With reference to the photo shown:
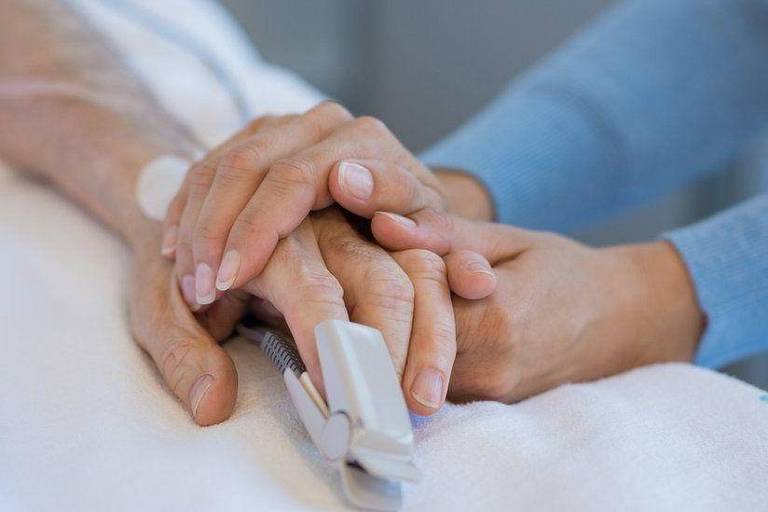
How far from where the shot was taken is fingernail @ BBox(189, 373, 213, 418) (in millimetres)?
526

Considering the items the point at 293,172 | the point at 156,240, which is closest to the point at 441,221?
the point at 293,172

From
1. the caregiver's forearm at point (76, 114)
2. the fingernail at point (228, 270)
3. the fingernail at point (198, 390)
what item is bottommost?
the caregiver's forearm at point (76, 114)

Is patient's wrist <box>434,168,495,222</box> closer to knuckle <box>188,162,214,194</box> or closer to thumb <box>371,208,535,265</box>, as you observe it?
thumb <box>371,208,535,265</box>

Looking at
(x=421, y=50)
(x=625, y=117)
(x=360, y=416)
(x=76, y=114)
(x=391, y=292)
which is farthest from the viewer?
(x=421, y=50)

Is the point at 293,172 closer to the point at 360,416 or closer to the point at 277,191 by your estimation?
the point at 277,191

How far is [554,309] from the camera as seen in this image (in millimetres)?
644

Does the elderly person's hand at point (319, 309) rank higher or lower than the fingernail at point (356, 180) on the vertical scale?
lower

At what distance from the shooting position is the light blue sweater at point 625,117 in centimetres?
Answer: 95

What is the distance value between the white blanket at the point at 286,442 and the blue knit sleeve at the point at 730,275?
0.11 m

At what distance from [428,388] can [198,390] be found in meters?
0.14

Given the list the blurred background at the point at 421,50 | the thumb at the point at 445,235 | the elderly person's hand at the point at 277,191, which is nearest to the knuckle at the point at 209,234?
the elderly person's hand at the point at 277,191

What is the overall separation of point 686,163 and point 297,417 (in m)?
0.67

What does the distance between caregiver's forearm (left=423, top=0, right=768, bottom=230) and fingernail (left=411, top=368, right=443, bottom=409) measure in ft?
1.46

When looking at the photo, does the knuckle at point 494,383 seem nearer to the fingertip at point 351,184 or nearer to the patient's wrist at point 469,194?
the fingertip at point 351,184
